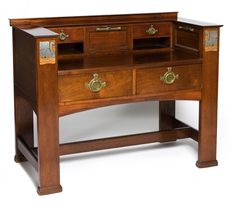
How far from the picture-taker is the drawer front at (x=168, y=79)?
16.0ft

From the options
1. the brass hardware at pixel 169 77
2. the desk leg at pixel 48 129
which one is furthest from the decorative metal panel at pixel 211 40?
the desk leg at pixel 48 129

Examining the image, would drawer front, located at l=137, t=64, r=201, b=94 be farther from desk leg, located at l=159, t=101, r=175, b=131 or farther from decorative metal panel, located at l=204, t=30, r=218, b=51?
desk leg, located at l=159, t=101, r=175, b=131

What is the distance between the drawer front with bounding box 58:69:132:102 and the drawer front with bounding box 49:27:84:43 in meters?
0.55

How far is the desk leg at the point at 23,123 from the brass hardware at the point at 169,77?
42.5 inches

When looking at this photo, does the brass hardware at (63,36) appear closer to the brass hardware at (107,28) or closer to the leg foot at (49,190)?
the brass hardware at (107,28)

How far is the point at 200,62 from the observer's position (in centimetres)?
505

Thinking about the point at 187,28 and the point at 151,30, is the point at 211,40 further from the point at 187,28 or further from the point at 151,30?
the point at 151,30

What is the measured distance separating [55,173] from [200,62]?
1.32 meters

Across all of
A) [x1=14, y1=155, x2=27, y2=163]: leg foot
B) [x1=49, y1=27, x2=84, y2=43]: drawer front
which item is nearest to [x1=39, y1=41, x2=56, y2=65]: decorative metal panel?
[x1=49, y1=27, x2=84, y2=43]: drawer front

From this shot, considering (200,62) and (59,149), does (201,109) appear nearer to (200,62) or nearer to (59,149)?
(200,62)

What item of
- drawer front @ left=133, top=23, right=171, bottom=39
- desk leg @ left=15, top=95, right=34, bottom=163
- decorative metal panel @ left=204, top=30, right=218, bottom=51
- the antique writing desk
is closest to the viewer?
the antique writing desk

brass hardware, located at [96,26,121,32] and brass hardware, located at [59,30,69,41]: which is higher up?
brass hardware, located at [96,26,121,32]

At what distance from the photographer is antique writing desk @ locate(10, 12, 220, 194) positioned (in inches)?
182

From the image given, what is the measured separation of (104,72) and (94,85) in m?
0.11
